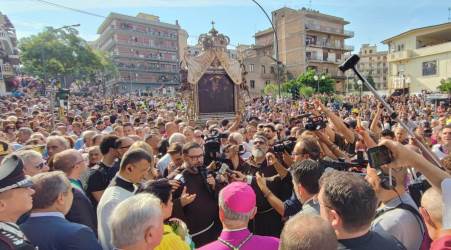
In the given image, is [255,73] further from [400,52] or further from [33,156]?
[33,156]

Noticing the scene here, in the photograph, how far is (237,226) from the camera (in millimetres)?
2336

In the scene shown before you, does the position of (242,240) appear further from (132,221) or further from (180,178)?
(180,178)

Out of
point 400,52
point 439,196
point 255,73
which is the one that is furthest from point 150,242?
point 255,73

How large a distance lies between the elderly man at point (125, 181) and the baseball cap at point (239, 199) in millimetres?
1270

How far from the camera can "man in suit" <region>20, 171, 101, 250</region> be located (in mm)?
2320

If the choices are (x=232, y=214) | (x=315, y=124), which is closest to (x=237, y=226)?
(x=232, y=214)

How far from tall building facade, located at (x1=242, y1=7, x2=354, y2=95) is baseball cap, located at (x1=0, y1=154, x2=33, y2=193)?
52.0 m

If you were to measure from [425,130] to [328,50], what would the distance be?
5479 centimetres

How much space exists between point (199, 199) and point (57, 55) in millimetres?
49173

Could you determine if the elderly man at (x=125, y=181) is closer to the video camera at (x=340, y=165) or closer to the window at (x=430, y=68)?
the video camera at (x=340, y=165)

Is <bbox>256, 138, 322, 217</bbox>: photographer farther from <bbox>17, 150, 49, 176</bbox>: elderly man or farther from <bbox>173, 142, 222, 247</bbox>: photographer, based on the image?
<bbox>17, 150, 49, 176</bbox>: elderly man

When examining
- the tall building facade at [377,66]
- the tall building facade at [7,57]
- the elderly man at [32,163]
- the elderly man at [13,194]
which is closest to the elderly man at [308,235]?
the elderly man at [13,194]

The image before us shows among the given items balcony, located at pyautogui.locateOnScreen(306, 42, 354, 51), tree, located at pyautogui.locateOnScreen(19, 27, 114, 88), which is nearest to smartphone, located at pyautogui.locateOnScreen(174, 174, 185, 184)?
tree, located at pyautogui.locateOnScreen(19, 27, 114, 88)

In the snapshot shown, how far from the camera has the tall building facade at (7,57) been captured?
44812mm
